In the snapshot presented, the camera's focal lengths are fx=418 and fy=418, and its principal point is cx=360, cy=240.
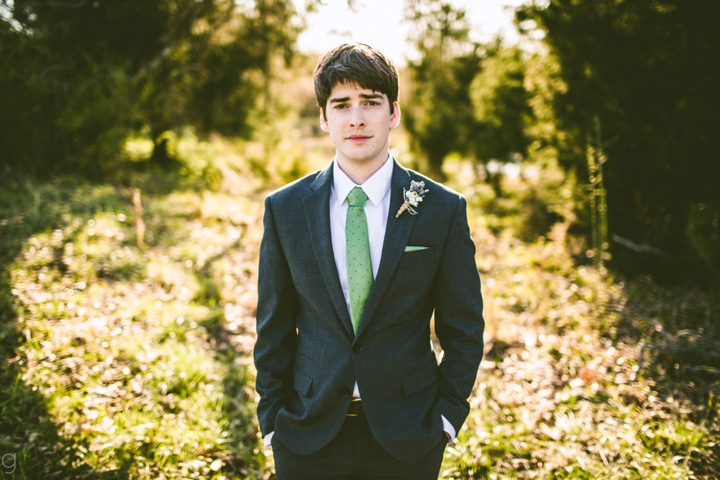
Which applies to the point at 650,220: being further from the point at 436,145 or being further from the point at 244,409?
the point at 436,145

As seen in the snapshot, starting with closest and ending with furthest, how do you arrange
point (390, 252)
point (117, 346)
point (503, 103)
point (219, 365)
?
point (390, 252) → point (117, 346) → point (219, 365) → point (503, 103)

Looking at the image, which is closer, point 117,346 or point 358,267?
point 358,267

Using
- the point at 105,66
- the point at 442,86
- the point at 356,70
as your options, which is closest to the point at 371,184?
the point at 356,70

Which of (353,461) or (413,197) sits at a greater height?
(413,197)

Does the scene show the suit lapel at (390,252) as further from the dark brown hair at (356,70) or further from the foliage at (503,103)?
the foliage at (503,103)

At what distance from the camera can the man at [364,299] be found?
1781 mm

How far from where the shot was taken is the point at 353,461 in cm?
184

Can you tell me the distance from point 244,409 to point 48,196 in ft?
16.0

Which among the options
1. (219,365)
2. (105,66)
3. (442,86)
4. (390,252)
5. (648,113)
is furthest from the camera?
(442,86)

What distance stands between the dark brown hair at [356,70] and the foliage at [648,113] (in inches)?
164

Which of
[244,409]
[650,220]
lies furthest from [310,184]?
[650,220]

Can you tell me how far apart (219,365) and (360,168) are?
2.98 meters

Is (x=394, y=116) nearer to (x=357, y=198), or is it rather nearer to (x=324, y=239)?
(x=357, y=198)

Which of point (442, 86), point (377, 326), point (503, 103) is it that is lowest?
point (377, 326)
